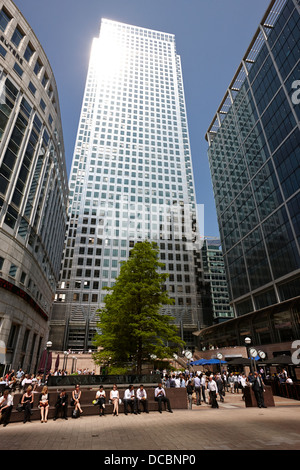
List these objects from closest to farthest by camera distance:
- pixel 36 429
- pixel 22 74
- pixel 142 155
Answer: pixel 36 429 → pixel 22 74 → pixel 142 155

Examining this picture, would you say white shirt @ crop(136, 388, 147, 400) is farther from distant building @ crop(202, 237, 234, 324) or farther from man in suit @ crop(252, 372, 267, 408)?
distant building @ crop(202, 237, 234, 324)

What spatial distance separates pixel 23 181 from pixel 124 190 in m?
58.1

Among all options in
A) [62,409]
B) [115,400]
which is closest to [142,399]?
[115,400]

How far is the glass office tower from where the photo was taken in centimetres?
4384

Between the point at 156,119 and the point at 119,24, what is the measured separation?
72.9m

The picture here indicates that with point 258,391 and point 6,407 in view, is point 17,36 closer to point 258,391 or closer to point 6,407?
point 6,407

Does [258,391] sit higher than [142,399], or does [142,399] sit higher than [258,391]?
[258,391]

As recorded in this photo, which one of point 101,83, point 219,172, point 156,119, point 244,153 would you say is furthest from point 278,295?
point 101,83

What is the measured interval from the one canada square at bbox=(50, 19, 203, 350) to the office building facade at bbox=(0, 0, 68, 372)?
31.3m

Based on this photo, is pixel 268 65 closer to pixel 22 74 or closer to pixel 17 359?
pixel 22 74

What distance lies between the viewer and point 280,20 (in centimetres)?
4931

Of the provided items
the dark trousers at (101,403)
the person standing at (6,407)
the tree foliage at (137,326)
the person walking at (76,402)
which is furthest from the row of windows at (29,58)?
the dark trousers at (101,403)

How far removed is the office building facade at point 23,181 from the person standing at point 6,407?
1432cm

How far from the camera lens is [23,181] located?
101 ft
